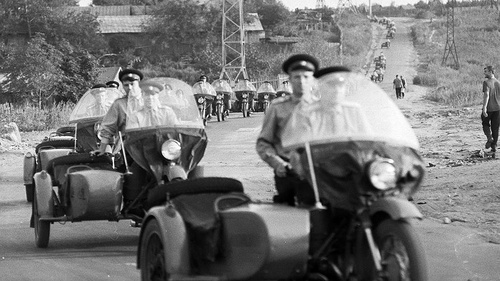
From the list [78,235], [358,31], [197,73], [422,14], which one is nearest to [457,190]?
[78,235]

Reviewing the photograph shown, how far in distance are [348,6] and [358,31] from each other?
88.9 feet

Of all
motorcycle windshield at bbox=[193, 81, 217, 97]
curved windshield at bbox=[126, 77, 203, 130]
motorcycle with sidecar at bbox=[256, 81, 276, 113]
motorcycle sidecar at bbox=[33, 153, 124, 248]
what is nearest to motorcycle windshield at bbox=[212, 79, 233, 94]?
motorcycle windshield at bbox=[193, 81, 217, 97]

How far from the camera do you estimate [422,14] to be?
17375cm

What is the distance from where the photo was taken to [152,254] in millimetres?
7605

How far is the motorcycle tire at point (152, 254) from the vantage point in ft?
24.2

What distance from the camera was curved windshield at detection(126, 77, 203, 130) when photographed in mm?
10703

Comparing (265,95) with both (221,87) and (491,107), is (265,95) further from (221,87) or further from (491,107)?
(491,107)

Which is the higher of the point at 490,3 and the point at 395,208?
the point at 395,208

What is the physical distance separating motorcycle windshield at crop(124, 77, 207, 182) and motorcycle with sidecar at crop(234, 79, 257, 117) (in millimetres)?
36080

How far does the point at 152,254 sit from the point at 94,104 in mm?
7839

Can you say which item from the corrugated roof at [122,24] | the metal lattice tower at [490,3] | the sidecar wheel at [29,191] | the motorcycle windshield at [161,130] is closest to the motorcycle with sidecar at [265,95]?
the sidecar wheel at [29,191]

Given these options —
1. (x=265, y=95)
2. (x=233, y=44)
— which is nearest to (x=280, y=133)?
(x=265, y=95)

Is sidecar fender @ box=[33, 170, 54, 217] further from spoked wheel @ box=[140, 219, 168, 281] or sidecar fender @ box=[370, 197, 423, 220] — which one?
sidecar fender @ box=[370, 197, 423, 220]

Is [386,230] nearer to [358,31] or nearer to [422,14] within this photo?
[358,31]
